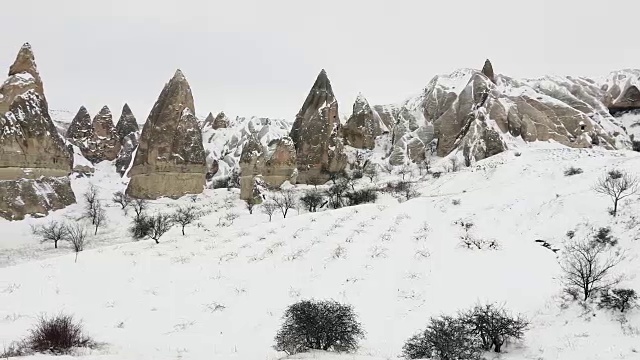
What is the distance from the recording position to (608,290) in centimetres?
1146

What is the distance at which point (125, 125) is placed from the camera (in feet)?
277

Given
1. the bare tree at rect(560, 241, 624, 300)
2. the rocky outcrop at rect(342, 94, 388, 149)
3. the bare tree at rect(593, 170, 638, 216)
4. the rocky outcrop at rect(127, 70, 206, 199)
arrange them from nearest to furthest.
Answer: the bare tree at rect(560, 241, 624, 300)
the bare tree at rect(593, 170, 638, 216)
the rocky outcrop at rect(127, 70, 206, 199)
the rocky outcrop at rect(342, 94, 388, 149)

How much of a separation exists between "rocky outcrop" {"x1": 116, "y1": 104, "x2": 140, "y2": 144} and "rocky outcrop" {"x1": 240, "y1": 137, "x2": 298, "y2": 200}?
4431 cm

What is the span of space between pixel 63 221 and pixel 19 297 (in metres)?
24.3

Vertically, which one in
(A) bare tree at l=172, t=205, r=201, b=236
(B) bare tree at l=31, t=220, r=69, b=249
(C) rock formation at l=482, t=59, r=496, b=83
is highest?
(C) rock formation at l=482, t=59, r=496, b=83

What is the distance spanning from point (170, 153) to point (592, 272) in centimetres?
4554

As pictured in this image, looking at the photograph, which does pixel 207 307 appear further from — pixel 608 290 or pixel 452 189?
pixel 452 189

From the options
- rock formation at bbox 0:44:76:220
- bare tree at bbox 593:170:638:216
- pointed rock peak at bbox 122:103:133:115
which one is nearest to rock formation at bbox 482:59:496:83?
bare tree at bbox 593:170:638:216

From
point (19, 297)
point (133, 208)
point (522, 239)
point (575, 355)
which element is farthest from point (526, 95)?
point (19, 297)

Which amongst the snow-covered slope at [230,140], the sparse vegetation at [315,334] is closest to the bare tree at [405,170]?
the snow-covered slope at [230,140]

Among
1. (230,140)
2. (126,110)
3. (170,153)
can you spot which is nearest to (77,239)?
(170,153)

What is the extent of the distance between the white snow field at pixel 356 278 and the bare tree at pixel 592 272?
1.50 feet

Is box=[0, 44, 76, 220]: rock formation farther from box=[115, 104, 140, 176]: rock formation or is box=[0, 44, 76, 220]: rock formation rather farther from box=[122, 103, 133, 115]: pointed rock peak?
box=[122, 103, 133, 115]: pointed rock peak

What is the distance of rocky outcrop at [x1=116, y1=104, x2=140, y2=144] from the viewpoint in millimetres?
83062
